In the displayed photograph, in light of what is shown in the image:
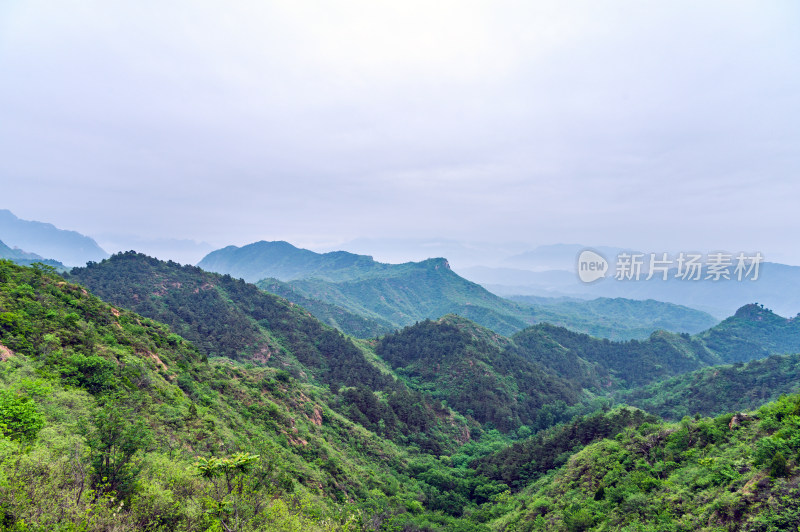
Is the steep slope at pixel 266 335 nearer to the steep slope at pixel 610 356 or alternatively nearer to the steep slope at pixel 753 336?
the steep slope at pixel 610 356

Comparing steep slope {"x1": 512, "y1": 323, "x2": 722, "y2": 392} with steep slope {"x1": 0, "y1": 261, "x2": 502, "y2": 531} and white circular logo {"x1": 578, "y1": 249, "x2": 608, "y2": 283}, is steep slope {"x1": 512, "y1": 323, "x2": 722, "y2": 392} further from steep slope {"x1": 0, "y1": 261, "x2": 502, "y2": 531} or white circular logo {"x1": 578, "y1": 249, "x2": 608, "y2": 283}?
steep slope {"x1": 0, "y1": 261, "x2": 502, "y2": 531}

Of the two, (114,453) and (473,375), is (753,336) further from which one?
(114,453)

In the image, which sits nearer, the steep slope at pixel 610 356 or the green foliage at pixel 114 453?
the green foliage at pixel 114 453

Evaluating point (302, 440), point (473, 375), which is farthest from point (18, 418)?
point (473, 375)

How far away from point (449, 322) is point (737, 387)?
73818 millimetres

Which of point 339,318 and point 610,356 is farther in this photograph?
point 339,318

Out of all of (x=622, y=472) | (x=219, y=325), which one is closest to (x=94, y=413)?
(x=622, y=472)

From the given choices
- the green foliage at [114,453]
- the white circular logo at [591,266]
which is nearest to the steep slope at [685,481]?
the green foliage at [114,453]

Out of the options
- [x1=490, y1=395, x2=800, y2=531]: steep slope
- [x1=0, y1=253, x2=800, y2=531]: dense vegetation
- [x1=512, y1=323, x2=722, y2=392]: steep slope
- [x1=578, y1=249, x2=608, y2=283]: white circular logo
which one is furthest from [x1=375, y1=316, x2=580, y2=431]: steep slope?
[x1=490, y1=395, x2=800, y2=531]: steep slope

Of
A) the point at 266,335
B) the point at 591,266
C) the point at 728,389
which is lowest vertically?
the point at 266,335

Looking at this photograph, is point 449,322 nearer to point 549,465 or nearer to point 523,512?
point 549,465

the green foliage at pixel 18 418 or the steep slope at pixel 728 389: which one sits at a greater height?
the green foliage at pixel 18 418

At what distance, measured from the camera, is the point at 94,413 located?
18.1 metres

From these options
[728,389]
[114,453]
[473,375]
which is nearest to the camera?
[114,453]
